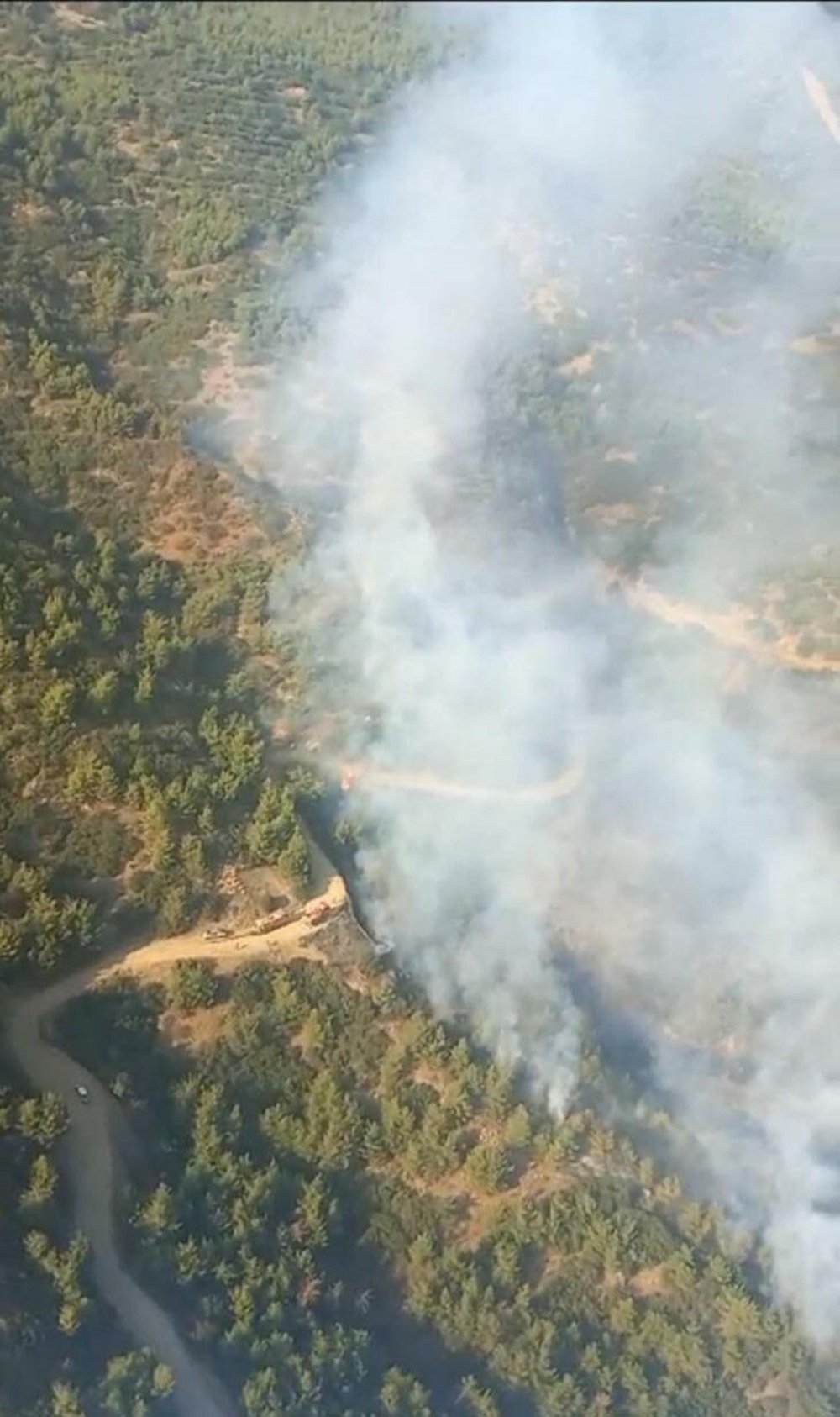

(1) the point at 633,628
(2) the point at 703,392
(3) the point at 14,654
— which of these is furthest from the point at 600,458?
(3) the point at 14,654

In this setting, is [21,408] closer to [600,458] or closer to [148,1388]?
[600,458]

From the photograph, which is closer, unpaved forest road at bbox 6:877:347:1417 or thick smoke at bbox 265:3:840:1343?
unpaved forest road at bbox 6:877:347:1417

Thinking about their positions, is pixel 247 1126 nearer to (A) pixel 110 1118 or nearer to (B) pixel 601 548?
(A) pixel 110 1118

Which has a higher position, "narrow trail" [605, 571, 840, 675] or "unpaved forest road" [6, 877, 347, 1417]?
"narrow trail" [605, 571, 840, 675]

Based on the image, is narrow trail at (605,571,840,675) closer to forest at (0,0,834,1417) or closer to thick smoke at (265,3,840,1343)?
thick smoke at (265,3,840,1343)

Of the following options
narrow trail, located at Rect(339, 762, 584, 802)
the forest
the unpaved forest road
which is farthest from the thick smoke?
the unpaved forest road

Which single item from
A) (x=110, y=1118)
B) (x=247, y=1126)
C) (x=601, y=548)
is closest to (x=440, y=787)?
(x=601, y=548)
